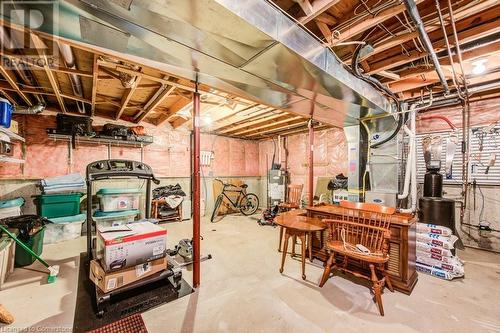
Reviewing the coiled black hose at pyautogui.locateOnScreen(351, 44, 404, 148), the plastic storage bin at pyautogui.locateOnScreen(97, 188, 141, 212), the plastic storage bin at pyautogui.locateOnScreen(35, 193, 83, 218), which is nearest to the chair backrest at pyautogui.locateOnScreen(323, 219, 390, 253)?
the coiled black hose at pyautogui.locateOnScreen(351, 44, 404, 148)

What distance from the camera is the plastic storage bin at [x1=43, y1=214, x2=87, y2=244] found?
11.9ft

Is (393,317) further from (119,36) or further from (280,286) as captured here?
(119,36)

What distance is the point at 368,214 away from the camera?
2.47 m

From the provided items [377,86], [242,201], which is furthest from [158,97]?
[242,201]

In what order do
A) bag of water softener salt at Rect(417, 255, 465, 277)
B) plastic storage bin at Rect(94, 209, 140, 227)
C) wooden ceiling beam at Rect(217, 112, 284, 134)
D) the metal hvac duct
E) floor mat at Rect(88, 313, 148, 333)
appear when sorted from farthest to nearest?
wooden ceiling beam at Rect(217, 112, 284, 134) < plastic storage bin at Rect(94, 209, 140, 227) < bag of water softener salt at Rect(417, 255, 465, 277) < floor mat at Rect(88, 313, 148, 333) < the metal hvac duct

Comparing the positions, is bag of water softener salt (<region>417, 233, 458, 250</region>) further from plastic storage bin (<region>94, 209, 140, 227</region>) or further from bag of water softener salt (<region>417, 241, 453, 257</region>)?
plastic storage bin (<region>94, 209, 140, 227</region>)

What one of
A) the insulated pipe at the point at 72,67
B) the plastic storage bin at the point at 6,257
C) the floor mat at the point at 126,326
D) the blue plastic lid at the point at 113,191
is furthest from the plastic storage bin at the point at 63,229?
the floor mat at the point at 126,326

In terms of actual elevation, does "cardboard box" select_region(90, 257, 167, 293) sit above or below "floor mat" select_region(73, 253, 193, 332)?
above

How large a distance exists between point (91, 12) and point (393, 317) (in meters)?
3.28

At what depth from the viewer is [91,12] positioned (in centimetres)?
121

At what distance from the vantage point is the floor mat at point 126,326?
1.69m

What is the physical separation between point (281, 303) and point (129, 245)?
63.7 inches

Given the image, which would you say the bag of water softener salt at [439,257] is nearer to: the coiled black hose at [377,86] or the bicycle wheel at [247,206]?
the coiled black hose at [377,86]

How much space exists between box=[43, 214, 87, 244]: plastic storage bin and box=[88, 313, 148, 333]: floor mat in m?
2.87
